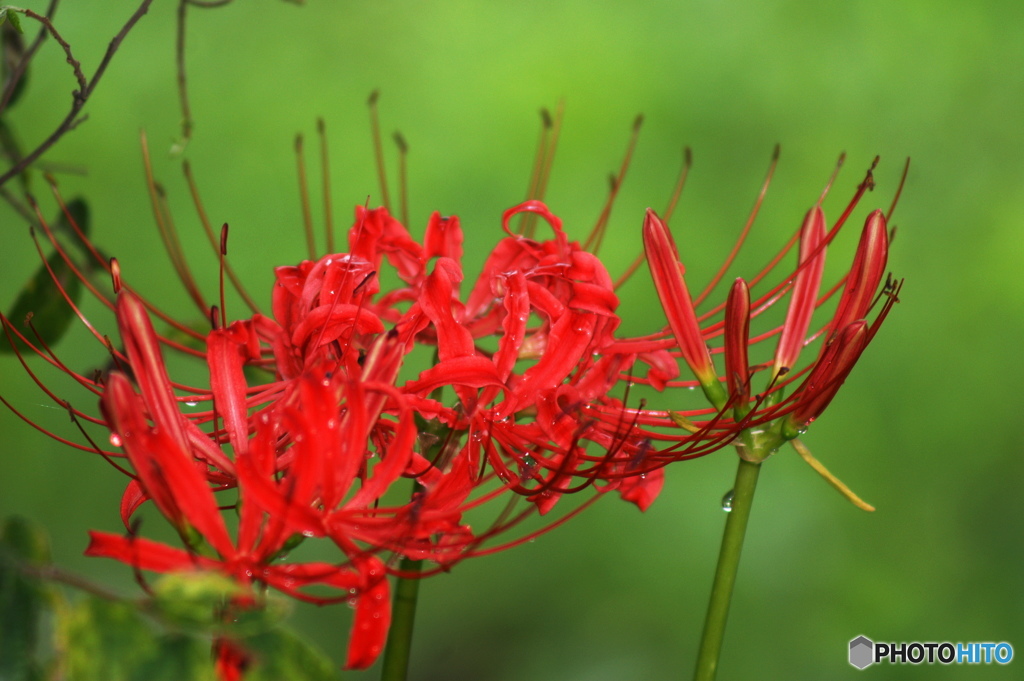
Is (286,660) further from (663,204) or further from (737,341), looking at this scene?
(663,204)

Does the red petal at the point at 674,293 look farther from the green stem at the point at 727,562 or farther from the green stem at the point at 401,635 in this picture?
the green stem at the point at 401,635

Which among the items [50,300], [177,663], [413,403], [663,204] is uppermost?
[663,204]

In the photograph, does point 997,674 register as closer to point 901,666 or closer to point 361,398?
point 901,666

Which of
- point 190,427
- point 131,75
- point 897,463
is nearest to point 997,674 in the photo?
→ point 897,463

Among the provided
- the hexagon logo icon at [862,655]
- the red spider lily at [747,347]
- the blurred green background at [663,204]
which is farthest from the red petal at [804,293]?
the blurred green background at [663,204]

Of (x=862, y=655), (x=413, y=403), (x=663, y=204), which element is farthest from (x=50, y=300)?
(x=663, y=204)

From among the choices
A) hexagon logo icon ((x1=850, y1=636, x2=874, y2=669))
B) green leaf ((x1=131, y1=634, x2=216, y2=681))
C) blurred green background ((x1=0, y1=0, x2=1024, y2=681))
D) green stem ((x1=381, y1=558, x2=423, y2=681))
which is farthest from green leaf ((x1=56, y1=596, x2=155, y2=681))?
blurred green background ((x1=0, y1=0, x2=1024, y2=681))

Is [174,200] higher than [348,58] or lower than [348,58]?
lower
